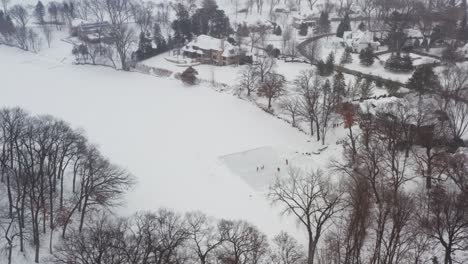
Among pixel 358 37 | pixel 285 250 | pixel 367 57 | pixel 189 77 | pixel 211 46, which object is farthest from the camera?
pixel 358 37

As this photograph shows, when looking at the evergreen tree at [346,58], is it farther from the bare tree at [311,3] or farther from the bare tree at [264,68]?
the bare tree at [311,3]

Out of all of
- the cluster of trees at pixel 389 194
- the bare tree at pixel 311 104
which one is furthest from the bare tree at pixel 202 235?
the bare tree at pixel 311 104

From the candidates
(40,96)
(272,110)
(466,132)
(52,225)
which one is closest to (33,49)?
(40,96)

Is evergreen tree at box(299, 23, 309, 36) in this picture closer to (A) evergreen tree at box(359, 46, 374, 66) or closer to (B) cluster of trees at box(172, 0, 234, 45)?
(B) cluster of trees at box(172, 0, 234, 45)

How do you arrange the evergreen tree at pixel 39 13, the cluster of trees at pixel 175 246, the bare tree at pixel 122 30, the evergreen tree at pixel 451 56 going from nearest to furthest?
the cluster of trees at pixel 175 246 → the evergreen tree at pixel 451 56 → the bare tree at pixel 122 30 → the evergreen tree at pixel 39 13

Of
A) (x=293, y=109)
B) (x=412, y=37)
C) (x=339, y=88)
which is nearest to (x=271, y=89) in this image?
(x=293, y=109)

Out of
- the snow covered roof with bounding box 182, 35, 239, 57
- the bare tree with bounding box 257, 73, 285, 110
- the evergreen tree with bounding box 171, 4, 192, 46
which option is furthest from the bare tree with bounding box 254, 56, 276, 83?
the evergreen tree with bounding box 171, 4, 192, 46

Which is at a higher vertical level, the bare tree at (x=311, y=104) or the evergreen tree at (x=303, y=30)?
the evergreen tree at (x=303, y=30)

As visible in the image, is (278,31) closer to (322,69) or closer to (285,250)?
(322,69)
